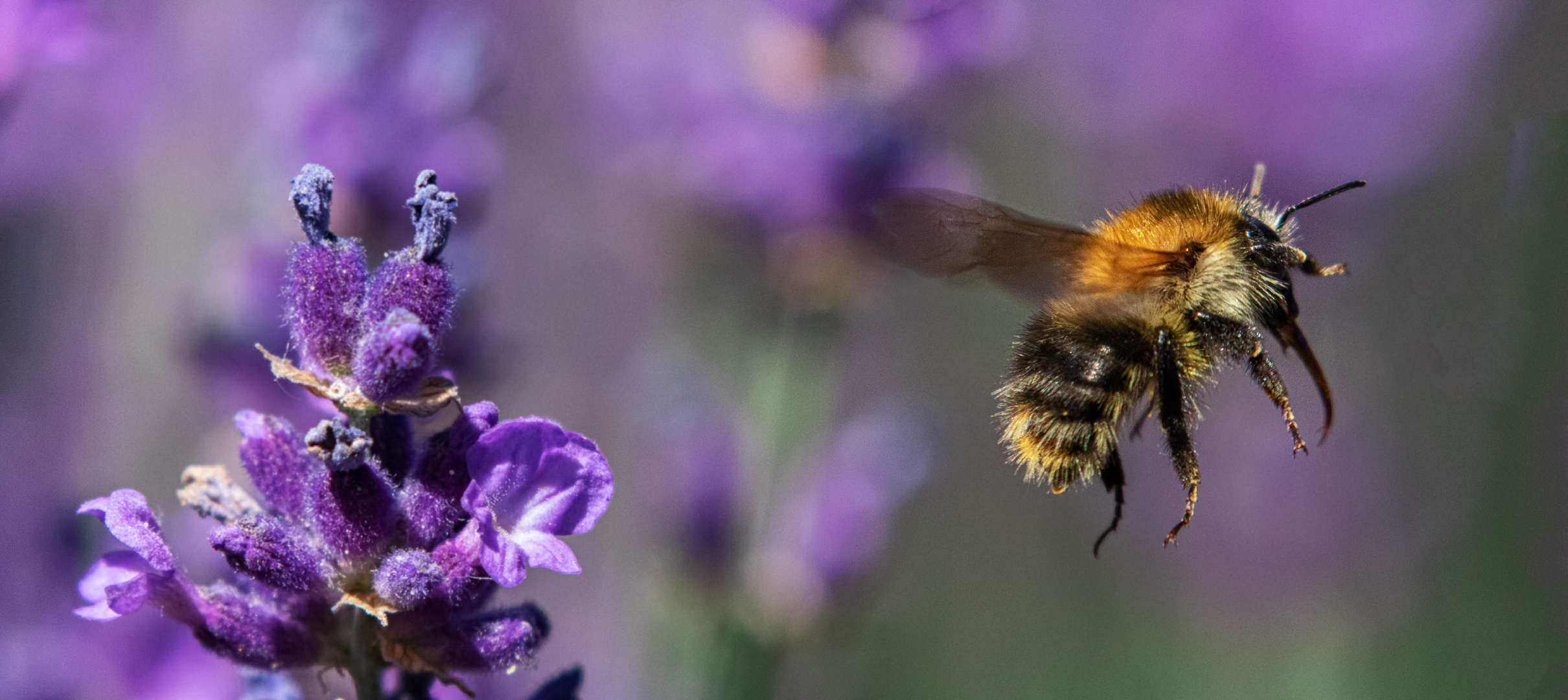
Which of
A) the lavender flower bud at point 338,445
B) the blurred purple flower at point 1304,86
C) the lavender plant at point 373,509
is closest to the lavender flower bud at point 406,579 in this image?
the lavender plant at point 373,509

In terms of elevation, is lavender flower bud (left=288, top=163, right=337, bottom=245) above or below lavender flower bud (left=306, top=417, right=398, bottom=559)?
above

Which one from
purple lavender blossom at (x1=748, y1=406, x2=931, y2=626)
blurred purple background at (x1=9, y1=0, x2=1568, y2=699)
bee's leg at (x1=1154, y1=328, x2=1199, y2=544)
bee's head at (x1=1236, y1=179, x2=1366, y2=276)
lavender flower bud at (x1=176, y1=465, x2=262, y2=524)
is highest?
blurred purple background at (x1=9, y1=0, x2=1568, y2=699)

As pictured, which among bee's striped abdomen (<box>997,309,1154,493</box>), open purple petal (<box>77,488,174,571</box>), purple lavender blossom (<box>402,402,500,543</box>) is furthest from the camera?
bee's striped abdomen (<box>997,309,1154,493</box>)

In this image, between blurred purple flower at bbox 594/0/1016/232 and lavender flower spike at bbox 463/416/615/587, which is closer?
lavender flower spike at bbox 463/416/615/587

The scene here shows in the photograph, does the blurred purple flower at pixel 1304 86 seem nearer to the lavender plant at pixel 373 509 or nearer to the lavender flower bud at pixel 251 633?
the lavender plant at pixel 373 509

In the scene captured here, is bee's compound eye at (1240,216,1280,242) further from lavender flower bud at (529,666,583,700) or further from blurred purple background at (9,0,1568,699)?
lavender flower bud at (529,666,583,700)

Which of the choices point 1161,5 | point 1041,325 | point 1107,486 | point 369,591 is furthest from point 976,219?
point 1161,5

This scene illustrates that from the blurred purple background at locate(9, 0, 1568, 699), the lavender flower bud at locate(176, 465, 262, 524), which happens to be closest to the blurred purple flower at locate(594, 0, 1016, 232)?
the blurred purple background at locate(9, 0, 1568, 699)
